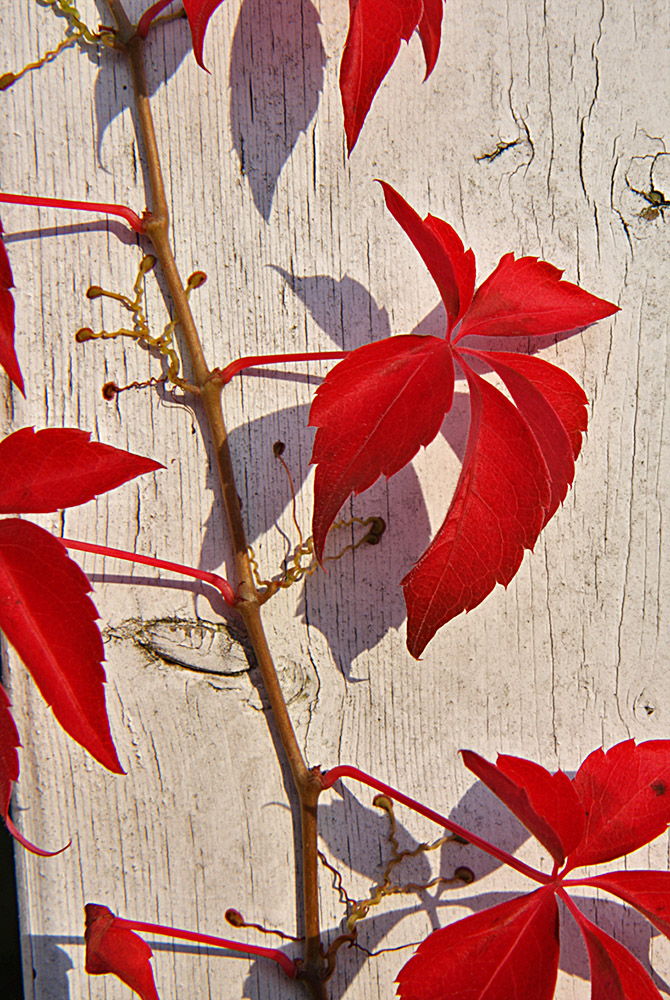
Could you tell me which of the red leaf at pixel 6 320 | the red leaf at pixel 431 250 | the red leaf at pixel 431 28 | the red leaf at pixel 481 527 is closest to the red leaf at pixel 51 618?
the red leaf at pixel 6 320

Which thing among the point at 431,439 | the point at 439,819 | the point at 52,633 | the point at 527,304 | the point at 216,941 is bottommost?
the point at 216,941

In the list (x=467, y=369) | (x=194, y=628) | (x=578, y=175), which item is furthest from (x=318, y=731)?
(x=578, y=175)

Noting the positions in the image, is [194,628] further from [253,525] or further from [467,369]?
[467,369]

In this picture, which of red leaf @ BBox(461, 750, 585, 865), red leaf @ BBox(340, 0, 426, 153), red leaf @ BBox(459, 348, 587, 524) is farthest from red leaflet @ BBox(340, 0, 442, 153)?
red leaf @ BBox(461, 750, 585, 865)

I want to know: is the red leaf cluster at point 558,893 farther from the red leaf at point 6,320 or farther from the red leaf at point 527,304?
the red leaf at point 6,320

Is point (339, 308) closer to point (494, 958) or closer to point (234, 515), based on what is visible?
point (234, 515)

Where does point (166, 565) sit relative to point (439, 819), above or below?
above

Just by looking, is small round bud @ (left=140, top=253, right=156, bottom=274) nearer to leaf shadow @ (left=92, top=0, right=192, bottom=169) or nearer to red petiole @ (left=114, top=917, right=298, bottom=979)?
leaf shadow @ (left=92, top=0, right=192, bottom=169)

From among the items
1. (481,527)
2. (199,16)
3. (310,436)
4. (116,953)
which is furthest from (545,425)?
(116,953)
